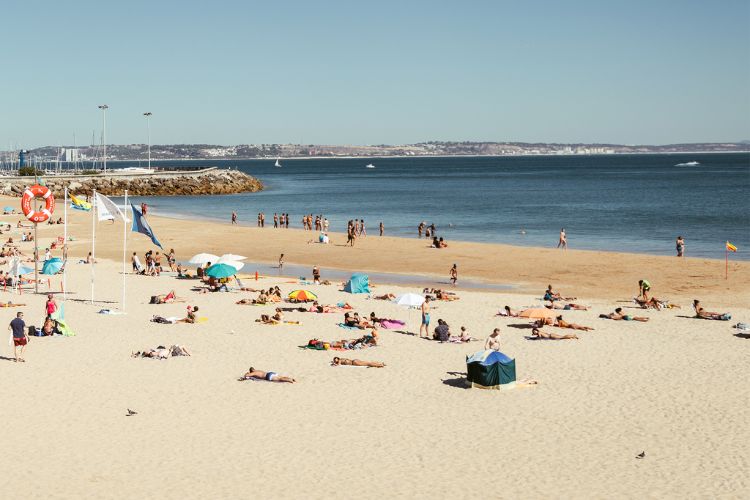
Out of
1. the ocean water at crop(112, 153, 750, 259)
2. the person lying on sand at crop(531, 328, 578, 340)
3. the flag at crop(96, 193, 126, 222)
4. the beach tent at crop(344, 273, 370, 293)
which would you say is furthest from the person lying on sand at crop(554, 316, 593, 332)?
the ocean water at crop(112, 153, 750, 259)

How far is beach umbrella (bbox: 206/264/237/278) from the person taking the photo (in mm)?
27672

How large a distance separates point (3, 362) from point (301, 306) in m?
9.39

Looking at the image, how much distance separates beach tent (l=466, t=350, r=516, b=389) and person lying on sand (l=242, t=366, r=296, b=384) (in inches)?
146

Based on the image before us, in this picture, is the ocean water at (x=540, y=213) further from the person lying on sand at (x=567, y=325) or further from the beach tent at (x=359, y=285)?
the person lying on sand at (x=567, y=325)

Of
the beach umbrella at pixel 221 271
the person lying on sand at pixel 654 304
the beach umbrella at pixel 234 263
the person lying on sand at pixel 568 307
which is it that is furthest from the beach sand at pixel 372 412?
the beach umbrella at pixel 234 263

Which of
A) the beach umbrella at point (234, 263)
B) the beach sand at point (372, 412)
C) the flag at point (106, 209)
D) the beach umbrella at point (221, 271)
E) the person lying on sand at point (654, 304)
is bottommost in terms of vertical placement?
the beach sand at point (372, 412)

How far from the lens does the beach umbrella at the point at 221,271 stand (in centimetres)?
2767

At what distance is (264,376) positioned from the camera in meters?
17.5

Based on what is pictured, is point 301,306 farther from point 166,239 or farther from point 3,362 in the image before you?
point 166,239

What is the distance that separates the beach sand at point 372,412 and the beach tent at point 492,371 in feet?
0.84

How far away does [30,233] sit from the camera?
4709cm

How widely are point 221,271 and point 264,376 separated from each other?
35.5ft

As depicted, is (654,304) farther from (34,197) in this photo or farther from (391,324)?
(34,197)

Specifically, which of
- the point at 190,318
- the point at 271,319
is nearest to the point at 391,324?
the point at 271,319
